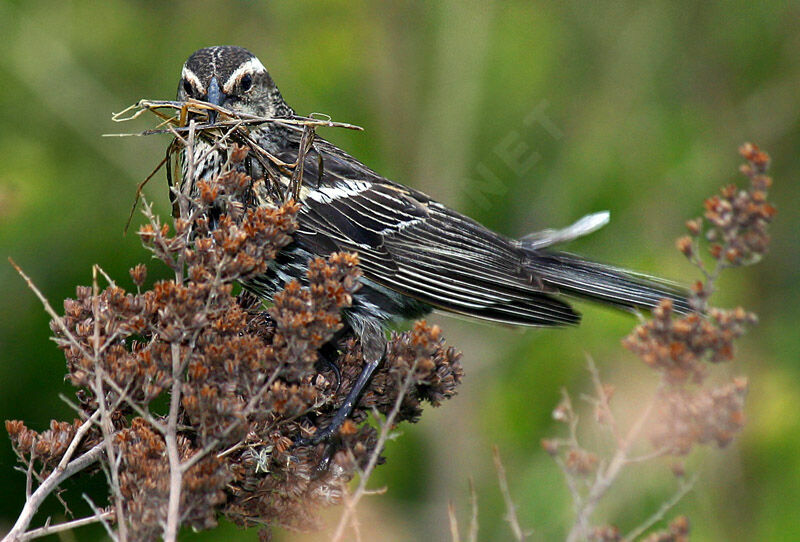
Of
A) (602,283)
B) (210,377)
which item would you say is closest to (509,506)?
(210,377)

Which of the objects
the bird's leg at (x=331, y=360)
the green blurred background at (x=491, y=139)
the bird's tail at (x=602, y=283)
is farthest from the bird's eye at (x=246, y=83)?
the green blurred background at (x=491, y=139)

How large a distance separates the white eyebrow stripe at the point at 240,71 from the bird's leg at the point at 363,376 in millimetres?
1025

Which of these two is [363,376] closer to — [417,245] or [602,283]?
A: [417,245]

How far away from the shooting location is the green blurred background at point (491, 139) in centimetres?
537

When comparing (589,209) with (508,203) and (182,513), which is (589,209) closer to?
(508,203)

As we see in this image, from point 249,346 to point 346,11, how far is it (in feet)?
13.9

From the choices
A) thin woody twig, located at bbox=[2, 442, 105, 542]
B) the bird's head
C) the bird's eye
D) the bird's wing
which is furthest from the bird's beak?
thin woody twig, located at bbox=[2, 442, 105, 542]

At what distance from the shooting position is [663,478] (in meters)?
4.68

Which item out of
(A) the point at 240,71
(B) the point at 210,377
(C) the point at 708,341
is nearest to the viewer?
(C) the point at 708,341

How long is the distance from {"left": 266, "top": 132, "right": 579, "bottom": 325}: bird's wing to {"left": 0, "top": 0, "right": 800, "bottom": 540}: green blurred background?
1.78 metres

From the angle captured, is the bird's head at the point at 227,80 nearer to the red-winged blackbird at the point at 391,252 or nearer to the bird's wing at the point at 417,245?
the red-winged blackbird at the point at 391,252

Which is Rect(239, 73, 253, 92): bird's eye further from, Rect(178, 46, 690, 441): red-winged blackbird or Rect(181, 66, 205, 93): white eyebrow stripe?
Rect(181, 66, 205, 93): white eyebrow stripe

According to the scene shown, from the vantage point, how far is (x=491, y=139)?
6168mm

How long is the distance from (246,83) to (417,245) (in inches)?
35.5
